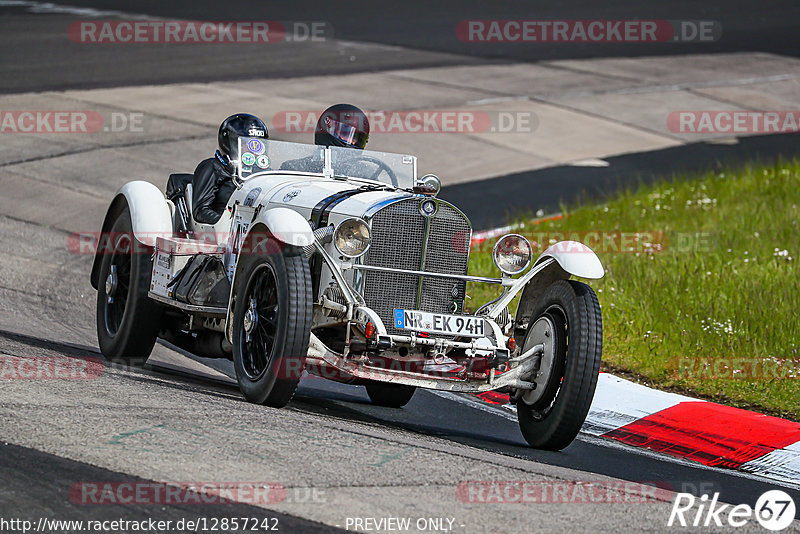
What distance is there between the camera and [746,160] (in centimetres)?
1798

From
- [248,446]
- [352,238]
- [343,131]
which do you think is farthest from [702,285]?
[248,446]

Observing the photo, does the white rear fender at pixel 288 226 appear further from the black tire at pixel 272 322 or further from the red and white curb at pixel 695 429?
the red and white curb at pixel 695 429

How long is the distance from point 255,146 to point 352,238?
1628 millimetres

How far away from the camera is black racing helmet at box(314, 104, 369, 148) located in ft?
27.6

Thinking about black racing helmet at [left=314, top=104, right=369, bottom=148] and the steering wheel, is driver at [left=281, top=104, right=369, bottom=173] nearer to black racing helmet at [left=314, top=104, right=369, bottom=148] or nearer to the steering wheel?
black racing helmet at [left=314, top=104, right=369, bottom=148]

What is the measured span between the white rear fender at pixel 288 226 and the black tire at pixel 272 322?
0.08 meters

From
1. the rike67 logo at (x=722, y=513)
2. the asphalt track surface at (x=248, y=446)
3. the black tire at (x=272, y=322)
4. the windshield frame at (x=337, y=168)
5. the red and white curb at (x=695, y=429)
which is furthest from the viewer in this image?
the windshield frame at (x=337, y=168)

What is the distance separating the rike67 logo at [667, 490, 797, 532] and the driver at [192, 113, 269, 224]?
156 inches

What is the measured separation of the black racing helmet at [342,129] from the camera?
27.6 ft

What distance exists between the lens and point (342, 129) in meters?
8.43

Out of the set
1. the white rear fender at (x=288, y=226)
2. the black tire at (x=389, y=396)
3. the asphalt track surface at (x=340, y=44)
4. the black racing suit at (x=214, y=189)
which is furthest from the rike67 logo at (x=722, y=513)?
the asphalt track surface at (x=340, y=44)

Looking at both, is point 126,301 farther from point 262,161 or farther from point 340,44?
point 340,44

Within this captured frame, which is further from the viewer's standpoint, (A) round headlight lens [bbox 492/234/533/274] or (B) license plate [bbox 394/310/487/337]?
(A) round headlight lens [bbox 492/234/533/274]

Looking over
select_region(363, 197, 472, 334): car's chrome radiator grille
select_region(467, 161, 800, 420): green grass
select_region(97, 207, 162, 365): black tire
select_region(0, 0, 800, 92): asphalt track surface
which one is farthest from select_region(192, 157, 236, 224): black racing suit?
select_region(0, 0, 800, 92): asphalt track surface
